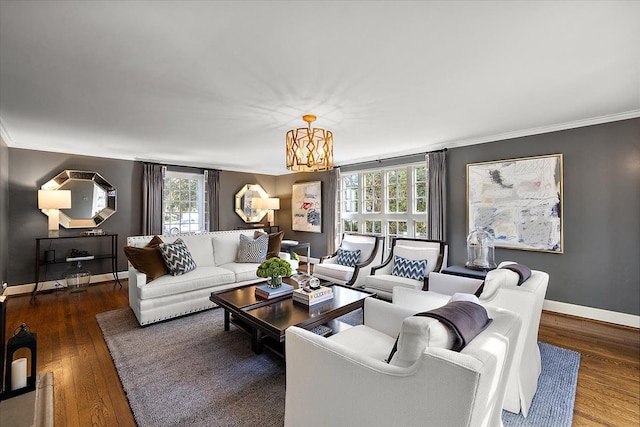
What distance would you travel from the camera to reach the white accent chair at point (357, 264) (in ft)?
12.6

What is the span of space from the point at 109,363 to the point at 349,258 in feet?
9.71

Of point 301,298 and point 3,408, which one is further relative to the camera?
point 301,298

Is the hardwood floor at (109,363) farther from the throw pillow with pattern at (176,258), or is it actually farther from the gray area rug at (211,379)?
the throw pillow with pattern at (176,258)

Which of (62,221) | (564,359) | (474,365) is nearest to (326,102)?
(474,365)

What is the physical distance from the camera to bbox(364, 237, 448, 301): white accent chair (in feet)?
11.1

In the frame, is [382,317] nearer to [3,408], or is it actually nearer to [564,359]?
[564,359]

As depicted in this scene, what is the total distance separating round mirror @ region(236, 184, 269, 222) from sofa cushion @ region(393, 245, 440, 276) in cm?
408

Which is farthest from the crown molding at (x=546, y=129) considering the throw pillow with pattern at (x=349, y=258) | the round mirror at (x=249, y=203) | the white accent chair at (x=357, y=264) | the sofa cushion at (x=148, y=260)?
the round mirror at (x=249, y=203)

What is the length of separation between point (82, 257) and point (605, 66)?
21.5 feet

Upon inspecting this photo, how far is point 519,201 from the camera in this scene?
11.9 feet

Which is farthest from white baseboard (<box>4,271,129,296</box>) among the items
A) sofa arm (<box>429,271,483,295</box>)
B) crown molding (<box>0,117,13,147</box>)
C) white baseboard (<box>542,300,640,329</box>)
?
white baseboard (<box>542,300,640,329</box>)

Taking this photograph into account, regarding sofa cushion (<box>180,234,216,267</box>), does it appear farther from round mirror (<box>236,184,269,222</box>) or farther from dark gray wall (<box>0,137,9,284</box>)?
round mirror (<box>236,184,269,222</box>)

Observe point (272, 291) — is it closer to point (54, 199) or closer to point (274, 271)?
point (274, 271)

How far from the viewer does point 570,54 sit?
1865 millimetres
